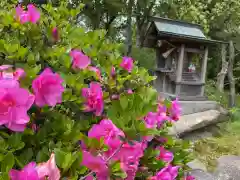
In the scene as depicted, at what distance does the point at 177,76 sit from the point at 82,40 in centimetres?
732

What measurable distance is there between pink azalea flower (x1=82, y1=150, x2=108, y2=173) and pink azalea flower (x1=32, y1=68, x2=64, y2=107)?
7.8 inches

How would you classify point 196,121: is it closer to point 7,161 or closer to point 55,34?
point 55,34

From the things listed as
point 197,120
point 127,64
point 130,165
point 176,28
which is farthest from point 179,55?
point 130,165

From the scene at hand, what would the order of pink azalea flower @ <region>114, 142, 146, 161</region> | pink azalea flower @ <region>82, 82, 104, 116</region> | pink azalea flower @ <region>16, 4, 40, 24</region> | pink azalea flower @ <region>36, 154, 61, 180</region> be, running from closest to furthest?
pink azalea flower @ <region>36, 154, 61, 180</region> → pink azalea flower @ <region>114, 142, 146, 161</region> → pink azalea flower @ <region>82, 82, 104, 116</region> → pink azalea flower @ <region>16, 4, 40, 24</region>

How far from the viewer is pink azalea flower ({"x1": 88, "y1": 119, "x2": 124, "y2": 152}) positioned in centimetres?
83

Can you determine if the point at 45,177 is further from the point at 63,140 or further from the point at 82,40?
the point at 82,40

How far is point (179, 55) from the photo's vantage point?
837 centimetres

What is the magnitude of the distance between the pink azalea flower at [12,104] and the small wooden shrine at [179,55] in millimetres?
7390

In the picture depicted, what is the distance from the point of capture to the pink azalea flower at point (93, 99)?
1081mm

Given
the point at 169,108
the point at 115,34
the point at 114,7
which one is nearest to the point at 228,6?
the point at 114,7

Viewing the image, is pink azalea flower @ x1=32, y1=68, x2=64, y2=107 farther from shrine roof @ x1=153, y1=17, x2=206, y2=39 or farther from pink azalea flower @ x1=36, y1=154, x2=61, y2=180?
shrine roof @ x1=153, y1=17, x2=206, y2=39

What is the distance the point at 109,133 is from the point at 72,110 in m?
0.29

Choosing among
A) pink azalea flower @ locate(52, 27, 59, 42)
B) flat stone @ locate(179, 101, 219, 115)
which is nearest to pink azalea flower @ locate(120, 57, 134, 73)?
pink azalea flower @ locate(52, 27, 59, 42)

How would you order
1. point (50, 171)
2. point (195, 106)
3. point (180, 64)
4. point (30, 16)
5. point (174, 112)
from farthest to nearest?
point (195, 106) < point (180, 64) < point (174, 112) < point (30, 16) < point (50, 171)
